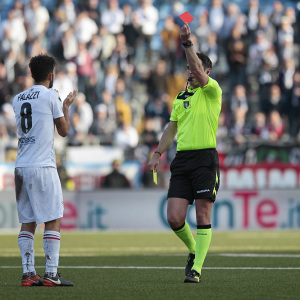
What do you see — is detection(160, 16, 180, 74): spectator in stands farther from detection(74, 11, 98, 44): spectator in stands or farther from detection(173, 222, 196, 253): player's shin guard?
detection(173, 222, 196, 253): player's shin guard

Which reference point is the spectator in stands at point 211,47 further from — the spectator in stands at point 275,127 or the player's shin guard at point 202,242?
the player's shin guard at point 202,242

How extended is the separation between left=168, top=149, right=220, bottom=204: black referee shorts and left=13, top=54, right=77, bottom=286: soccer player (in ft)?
4.26

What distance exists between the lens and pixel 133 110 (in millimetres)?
22688

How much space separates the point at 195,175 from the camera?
27.9ft

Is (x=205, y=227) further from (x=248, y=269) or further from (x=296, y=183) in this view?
(x=296, y=183)

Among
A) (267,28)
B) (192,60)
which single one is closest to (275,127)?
(267,28)

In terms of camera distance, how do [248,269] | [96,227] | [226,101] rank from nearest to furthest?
[248,269] → [96,227] → [226,101]

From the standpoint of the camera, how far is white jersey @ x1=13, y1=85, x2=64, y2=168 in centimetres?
790

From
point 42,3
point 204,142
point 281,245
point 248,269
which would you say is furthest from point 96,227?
point 204,142

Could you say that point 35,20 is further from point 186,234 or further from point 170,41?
point 186,234

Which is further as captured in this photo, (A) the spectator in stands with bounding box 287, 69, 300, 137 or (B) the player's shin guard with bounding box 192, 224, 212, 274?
(A) the spectator in stands with bounding box 287, 69, 300, 137

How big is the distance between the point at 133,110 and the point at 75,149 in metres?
2.46

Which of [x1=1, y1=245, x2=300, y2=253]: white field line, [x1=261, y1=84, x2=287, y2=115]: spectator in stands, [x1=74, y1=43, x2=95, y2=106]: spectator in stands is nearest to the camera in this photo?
[x1=1, y1=245, x2=300, y2=253]: white field line

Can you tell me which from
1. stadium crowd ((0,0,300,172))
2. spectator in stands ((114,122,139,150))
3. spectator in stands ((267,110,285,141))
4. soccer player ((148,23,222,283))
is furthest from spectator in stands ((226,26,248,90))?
soccer player ((148,23,222,283))
